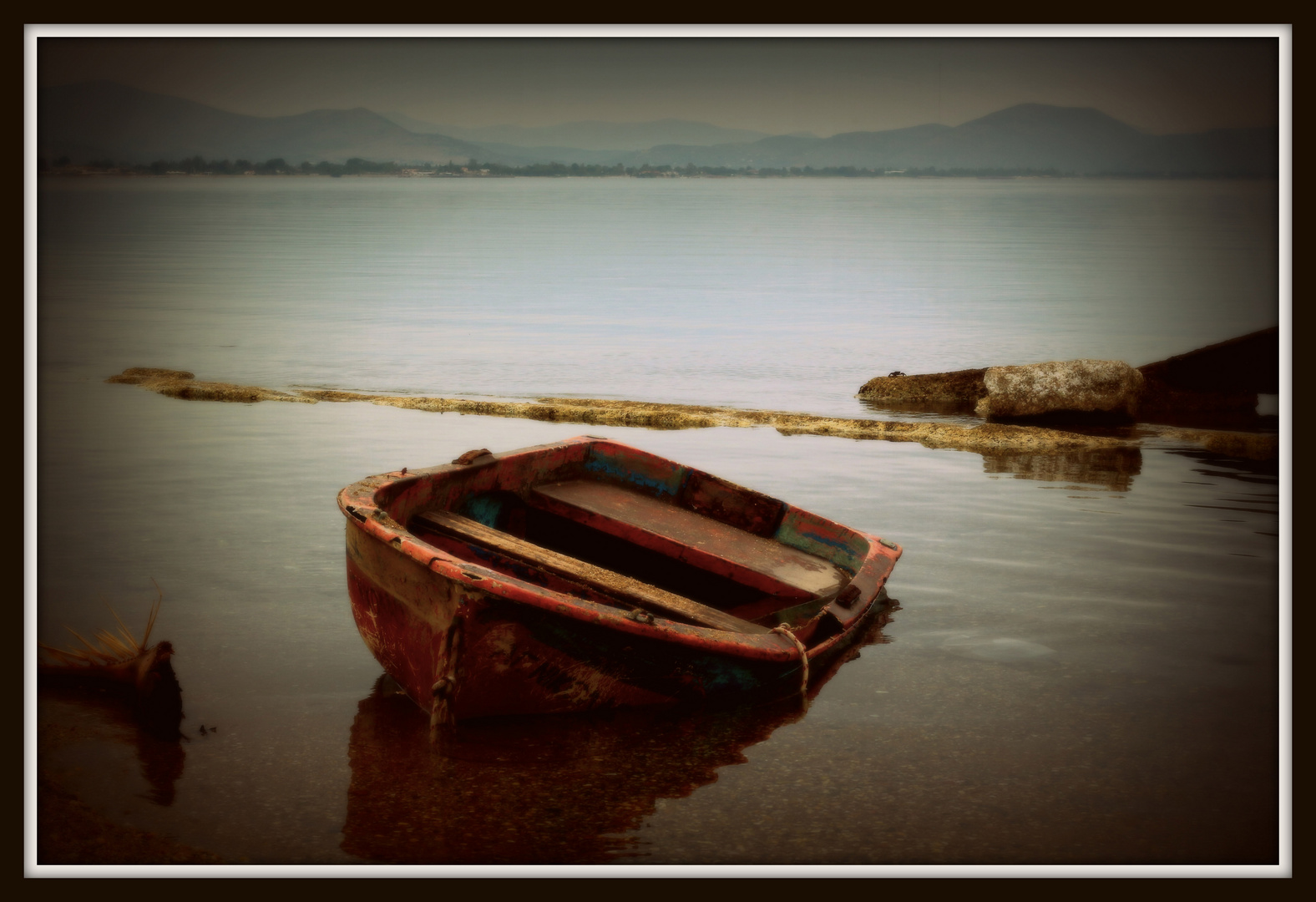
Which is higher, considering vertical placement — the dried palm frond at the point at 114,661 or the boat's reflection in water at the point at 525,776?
the dried palm frond at the point at 114,661

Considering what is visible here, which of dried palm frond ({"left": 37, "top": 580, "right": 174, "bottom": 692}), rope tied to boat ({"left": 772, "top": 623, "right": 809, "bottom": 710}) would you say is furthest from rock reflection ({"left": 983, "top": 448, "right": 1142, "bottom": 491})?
dried palm frond ({"left": 37, "top": 580, "right": 174, "bottom": 692})

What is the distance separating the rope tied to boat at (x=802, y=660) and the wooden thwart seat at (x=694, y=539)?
67 centimetres

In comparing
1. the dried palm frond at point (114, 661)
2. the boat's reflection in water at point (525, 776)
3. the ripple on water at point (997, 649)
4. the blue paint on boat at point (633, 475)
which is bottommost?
the boat's reflection in water at point (525, 776)

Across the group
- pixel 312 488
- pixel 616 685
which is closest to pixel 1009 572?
pixel 616 685

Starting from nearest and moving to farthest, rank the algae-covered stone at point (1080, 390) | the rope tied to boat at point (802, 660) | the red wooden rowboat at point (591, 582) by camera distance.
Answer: the red wooden rowboat at point (591, 582), the rope tied to boat at point (802, 660), the algae-covered stone at point (1080, 390)

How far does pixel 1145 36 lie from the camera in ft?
15.8

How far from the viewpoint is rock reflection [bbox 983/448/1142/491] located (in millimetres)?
9586

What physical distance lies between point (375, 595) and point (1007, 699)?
9.25ft

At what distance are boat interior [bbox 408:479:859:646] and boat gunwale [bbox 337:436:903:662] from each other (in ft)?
0.43

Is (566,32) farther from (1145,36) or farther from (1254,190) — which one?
(1254,190)

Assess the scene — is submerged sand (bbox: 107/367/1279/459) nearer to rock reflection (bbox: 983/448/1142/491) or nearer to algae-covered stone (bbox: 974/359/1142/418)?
rock reflection (bbox: 983/448/1142/491)

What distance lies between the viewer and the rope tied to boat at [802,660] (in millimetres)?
5300

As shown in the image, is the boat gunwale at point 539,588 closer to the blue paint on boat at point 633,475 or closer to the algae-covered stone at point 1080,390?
the blue paint on boat at point 633,475

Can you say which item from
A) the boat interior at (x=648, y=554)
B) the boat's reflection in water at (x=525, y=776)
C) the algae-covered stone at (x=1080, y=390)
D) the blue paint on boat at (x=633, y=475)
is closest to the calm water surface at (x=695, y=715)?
the boat's reflection in water at (x=525, y=776)
